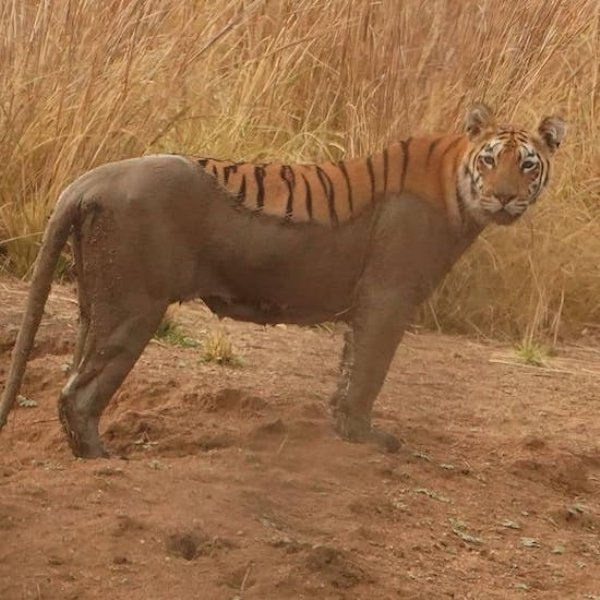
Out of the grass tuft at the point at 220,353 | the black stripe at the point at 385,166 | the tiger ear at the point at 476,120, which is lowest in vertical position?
the grass tuft at the point at 220,353

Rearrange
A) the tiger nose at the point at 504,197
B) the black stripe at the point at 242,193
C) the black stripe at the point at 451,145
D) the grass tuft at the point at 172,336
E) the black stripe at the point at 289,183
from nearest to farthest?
the black stripe at the point at 242,193 → the black stripe at the point at 289,183 → the tiger nose at the point at 504,197 → the black stripe at the point at 451,145 → the grass tuft at the point at 172,336

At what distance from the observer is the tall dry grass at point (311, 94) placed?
716 cm

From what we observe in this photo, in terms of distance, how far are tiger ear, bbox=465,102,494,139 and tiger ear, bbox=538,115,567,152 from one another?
0.59 ft

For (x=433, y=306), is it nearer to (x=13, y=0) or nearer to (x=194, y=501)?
(x=13, y=0)

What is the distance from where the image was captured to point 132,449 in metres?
5.20

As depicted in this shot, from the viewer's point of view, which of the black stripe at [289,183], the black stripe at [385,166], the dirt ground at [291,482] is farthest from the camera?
the black stripe at [385,166]

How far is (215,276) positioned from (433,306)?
2.59m

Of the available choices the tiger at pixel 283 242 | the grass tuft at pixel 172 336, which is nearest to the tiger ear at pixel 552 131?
the tiger at pixel 283 242

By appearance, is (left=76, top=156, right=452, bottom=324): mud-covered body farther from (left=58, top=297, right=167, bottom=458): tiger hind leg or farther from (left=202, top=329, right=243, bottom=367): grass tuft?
(left=202, top=329, right=243, bottom=367): grass tuft

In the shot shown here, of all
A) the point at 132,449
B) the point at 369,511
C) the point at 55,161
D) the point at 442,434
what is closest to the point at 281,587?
the point at 369,511

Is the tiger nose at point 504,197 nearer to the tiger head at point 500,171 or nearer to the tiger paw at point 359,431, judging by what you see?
the tiger head at point 500,171

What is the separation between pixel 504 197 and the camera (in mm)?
5316

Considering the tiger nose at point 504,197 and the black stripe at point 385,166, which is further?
the black stripe at point 385,166

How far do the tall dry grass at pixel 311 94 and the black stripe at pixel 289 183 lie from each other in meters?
1.89
